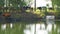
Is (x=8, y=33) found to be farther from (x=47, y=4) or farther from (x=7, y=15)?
(x=47, y=4)

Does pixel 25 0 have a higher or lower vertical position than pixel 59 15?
higher

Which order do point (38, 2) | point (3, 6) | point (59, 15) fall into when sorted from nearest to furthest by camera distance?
point (59, 15)
point (3, 6)
point (38, 2)

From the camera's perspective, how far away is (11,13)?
29953 mm

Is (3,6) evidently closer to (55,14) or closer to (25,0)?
(25,0)

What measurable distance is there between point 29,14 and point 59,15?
4094mm

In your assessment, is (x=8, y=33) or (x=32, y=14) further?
(x=32, y=14)

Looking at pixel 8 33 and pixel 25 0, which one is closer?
pixel 8 33

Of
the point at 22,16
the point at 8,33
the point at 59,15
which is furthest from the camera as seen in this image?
the point at 59,15

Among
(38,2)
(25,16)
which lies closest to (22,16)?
(25,16)

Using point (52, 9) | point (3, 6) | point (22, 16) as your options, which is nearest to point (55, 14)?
point (52, 9)

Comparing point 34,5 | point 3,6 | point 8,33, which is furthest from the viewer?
point 34,5

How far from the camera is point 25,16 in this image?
92.0 ft

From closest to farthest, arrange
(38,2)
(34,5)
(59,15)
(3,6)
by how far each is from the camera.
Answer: (59,15) < (3,6) < (34,5) < (38,2)

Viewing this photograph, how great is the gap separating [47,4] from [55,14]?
6.09 meters
